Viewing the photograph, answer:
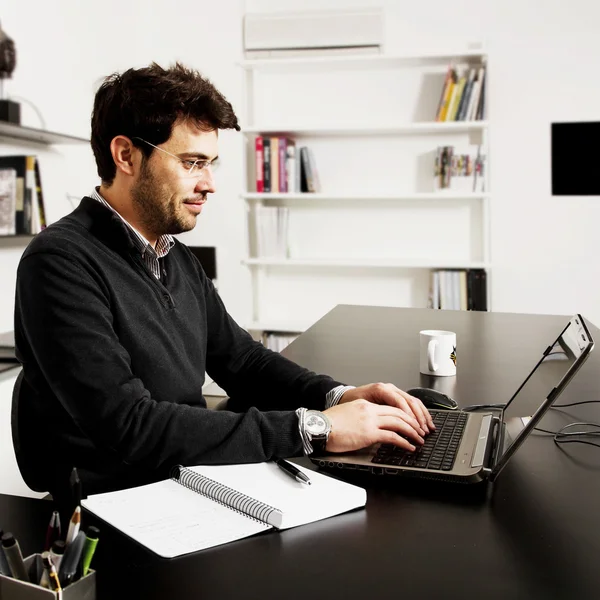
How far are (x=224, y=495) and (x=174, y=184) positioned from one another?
0.64 metres

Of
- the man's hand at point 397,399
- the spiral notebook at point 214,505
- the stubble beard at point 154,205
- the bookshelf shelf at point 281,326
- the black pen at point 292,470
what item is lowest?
the bookshelf shelf at point 281,326

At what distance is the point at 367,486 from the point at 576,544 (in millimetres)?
284

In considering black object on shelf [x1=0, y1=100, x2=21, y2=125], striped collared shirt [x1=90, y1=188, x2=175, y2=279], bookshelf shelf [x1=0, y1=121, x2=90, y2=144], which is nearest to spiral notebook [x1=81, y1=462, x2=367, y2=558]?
striped collared shirt [x1=90, y1=188, x2=175, y2=279]

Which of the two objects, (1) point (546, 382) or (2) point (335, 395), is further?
(2) point (335, 395)

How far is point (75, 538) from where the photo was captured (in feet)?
2.13

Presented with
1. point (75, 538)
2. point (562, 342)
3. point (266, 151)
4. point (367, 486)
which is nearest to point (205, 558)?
point (75, 538)

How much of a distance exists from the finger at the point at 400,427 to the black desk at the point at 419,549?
0.41 ft

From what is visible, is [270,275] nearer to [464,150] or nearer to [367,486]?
[464,150]

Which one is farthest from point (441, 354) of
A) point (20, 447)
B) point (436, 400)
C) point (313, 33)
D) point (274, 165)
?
point (313, 33)

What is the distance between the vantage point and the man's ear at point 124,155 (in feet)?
4.29

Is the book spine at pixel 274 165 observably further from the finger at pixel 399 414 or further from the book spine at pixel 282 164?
the finger at pixel 399 414

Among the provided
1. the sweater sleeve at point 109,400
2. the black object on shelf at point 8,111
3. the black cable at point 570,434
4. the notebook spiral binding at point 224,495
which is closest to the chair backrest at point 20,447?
the sweater sleeve at point 109,400

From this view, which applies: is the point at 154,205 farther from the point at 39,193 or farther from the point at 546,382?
the point at 39,193

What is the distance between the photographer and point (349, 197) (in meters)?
3.80
